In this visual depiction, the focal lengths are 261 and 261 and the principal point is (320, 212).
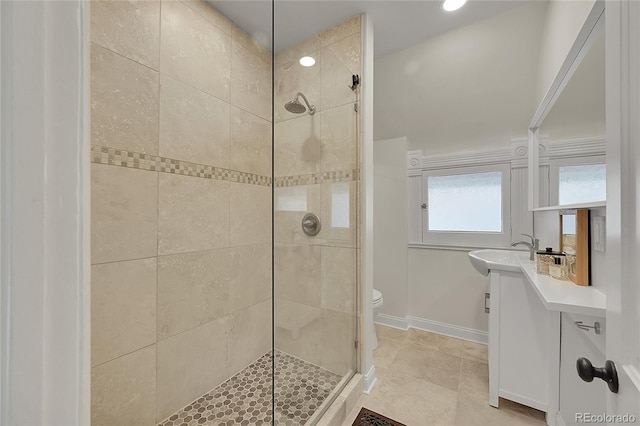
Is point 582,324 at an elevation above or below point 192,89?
below

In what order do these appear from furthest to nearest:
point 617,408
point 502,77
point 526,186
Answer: point 526,186
point 502,77
point 617,408

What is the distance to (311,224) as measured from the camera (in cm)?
156

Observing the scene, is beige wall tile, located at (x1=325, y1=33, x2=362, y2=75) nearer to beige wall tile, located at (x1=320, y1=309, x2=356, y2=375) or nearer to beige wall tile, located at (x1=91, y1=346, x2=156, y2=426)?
beige wall tile, located at (x1=320, y1=309, x2=356, y2=375)

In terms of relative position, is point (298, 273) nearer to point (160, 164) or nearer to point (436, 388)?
point (160, 164)

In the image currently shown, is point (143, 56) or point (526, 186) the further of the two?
point (526, 186)

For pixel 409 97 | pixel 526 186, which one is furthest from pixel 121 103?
pixel 526 186

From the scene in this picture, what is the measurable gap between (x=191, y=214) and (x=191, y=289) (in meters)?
0.42

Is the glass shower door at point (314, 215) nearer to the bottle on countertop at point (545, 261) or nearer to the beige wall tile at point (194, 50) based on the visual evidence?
the beige wall tile at point (194, 50)

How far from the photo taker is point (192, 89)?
1483 mm

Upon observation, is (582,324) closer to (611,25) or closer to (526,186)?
(611,25)
